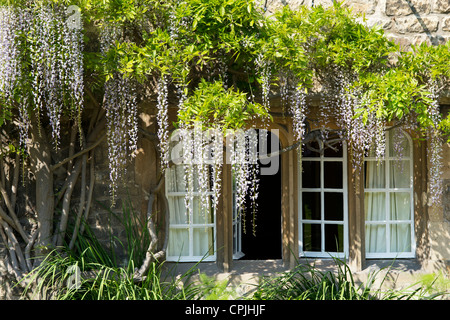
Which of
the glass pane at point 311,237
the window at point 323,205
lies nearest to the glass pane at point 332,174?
the window at point 323,205

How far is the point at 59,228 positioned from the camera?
420 cm

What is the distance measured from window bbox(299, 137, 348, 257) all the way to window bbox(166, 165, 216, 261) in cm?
86

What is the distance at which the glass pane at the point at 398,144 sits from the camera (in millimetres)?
4574

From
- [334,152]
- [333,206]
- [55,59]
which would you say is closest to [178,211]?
[333,206]

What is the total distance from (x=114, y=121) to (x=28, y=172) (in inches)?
35.6

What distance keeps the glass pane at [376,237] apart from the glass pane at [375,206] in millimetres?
83

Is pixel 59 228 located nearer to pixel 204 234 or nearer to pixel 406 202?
pixel 204 234

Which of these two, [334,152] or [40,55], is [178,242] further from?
[40,55]

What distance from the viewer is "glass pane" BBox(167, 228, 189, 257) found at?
457 cm

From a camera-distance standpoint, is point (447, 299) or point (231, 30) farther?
point (447, 299)

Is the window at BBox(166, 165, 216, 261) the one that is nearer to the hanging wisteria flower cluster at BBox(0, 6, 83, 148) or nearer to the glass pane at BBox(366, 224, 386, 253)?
the hanging wisteria flower cluster at BBox(0, 6, 83, 148)

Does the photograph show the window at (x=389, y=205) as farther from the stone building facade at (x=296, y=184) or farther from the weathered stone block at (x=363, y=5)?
the weathered stone block at (x=363, y=5)

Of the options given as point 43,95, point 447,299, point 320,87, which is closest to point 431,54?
point 320,87

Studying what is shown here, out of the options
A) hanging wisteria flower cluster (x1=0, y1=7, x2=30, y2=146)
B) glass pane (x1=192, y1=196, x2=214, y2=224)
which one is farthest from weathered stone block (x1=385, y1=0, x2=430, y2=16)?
hanging wisteria flower cluster (x1=0, y1=7, x2=30, y2=146)
